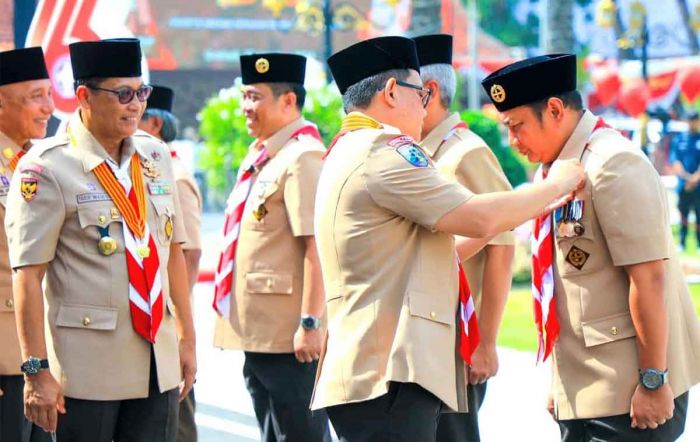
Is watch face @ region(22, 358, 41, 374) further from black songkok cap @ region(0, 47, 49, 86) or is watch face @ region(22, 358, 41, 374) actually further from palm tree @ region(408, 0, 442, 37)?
palm tree @ region(408, 0, 442, 37)

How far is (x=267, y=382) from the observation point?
5832mm

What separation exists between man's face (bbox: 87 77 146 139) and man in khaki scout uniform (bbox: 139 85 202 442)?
5.13 feet

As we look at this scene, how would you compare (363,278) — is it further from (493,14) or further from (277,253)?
(493,14)

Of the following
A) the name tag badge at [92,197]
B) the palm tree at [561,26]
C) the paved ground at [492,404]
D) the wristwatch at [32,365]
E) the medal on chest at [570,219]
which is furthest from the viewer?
the palm tree at [561,26]

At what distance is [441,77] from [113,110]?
1.48 metres

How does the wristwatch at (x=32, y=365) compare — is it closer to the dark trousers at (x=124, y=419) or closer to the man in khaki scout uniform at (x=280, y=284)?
the dark trousers at (x=124, y=419)

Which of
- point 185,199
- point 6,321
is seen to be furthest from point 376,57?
point 185,199

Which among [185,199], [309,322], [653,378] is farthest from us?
[185,199]

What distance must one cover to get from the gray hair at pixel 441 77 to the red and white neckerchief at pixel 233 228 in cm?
90

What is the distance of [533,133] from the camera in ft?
13.9

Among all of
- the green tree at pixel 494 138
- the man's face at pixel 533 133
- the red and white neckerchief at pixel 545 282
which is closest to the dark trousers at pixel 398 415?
the red and white neckerchief at pixel 545 282

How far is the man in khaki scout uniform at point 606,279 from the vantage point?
13.1ft

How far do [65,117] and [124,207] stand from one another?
4.19m

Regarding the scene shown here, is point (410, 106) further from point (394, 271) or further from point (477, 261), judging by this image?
point (477, 261)
